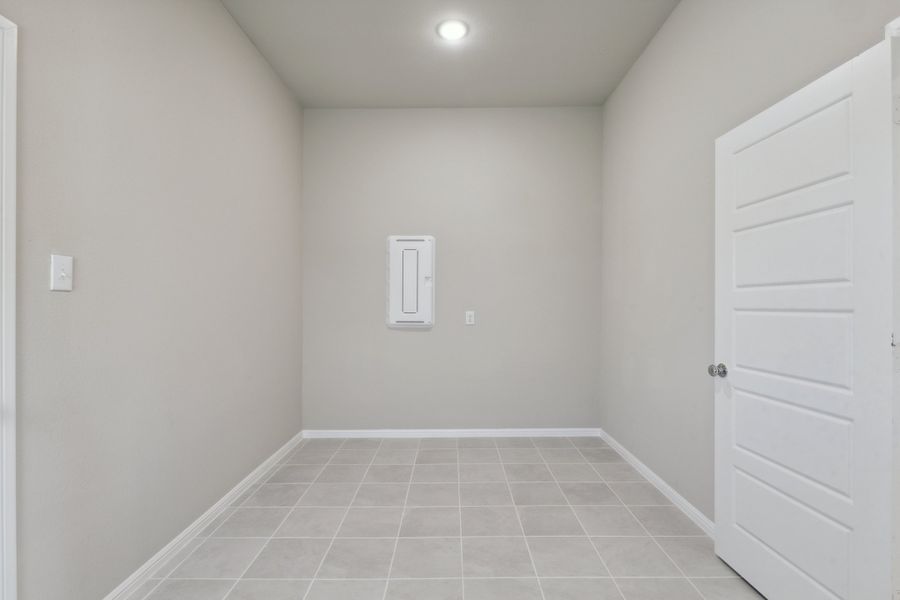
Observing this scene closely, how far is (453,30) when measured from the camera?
2.74m

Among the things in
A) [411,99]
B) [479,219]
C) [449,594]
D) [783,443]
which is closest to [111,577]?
[449,594]

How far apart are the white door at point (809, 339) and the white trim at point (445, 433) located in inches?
72.5

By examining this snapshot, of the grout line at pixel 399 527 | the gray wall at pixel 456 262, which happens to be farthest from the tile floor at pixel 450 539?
the gray wall at pixel 456 262

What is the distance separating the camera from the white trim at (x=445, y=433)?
12.4ft

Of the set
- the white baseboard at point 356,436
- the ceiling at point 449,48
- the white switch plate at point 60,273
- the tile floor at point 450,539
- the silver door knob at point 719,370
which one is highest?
the ceiling at point 449,48

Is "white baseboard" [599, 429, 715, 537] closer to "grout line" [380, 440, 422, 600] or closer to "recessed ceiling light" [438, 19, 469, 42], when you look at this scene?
"grout line" [380, 440, 422, 600]

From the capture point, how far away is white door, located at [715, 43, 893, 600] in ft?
4.17

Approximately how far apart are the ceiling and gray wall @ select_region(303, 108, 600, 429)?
29cm

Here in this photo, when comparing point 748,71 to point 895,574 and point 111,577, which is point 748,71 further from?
point 111,577

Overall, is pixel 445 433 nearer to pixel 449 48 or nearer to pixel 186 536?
pixel 186 536

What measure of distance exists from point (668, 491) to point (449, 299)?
2153 millimetres
